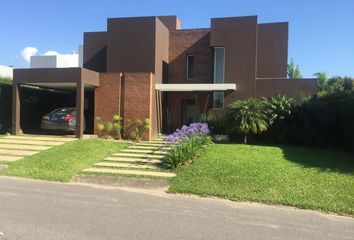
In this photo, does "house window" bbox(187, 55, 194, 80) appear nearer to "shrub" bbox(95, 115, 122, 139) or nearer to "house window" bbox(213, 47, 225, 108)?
"house window" bbox(213, 47, 225, 108)

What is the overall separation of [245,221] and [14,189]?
5865 millimetres

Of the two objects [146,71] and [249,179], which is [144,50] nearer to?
[146,71]

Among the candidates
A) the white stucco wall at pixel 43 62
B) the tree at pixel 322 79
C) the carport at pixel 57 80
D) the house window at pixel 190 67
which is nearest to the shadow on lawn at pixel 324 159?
the carport at pixel 57 80

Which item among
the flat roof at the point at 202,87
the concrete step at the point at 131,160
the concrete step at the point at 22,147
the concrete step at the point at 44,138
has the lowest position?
the concrete step at the point at 131,160

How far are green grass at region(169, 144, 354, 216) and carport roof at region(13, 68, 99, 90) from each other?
7.59 m

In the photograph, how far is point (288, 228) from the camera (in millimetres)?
7242

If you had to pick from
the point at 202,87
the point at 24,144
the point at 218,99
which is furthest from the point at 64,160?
the point at 218,99

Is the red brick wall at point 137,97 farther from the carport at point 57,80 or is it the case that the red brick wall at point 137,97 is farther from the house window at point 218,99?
the house window at point 218,99

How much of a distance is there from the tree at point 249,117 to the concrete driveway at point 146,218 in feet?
27.5

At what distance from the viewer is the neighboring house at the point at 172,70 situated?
19.9 meters

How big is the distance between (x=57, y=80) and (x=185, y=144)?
8598mm

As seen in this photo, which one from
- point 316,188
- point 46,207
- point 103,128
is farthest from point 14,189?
point 103,128

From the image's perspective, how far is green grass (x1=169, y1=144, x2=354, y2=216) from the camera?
9.55 metres

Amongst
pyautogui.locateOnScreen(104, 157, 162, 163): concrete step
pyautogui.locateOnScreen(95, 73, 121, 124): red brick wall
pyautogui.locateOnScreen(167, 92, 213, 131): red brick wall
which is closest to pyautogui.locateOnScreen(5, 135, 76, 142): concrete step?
pyautogui.locateOnScreen(95, 73, 121, 124): red brick wall
